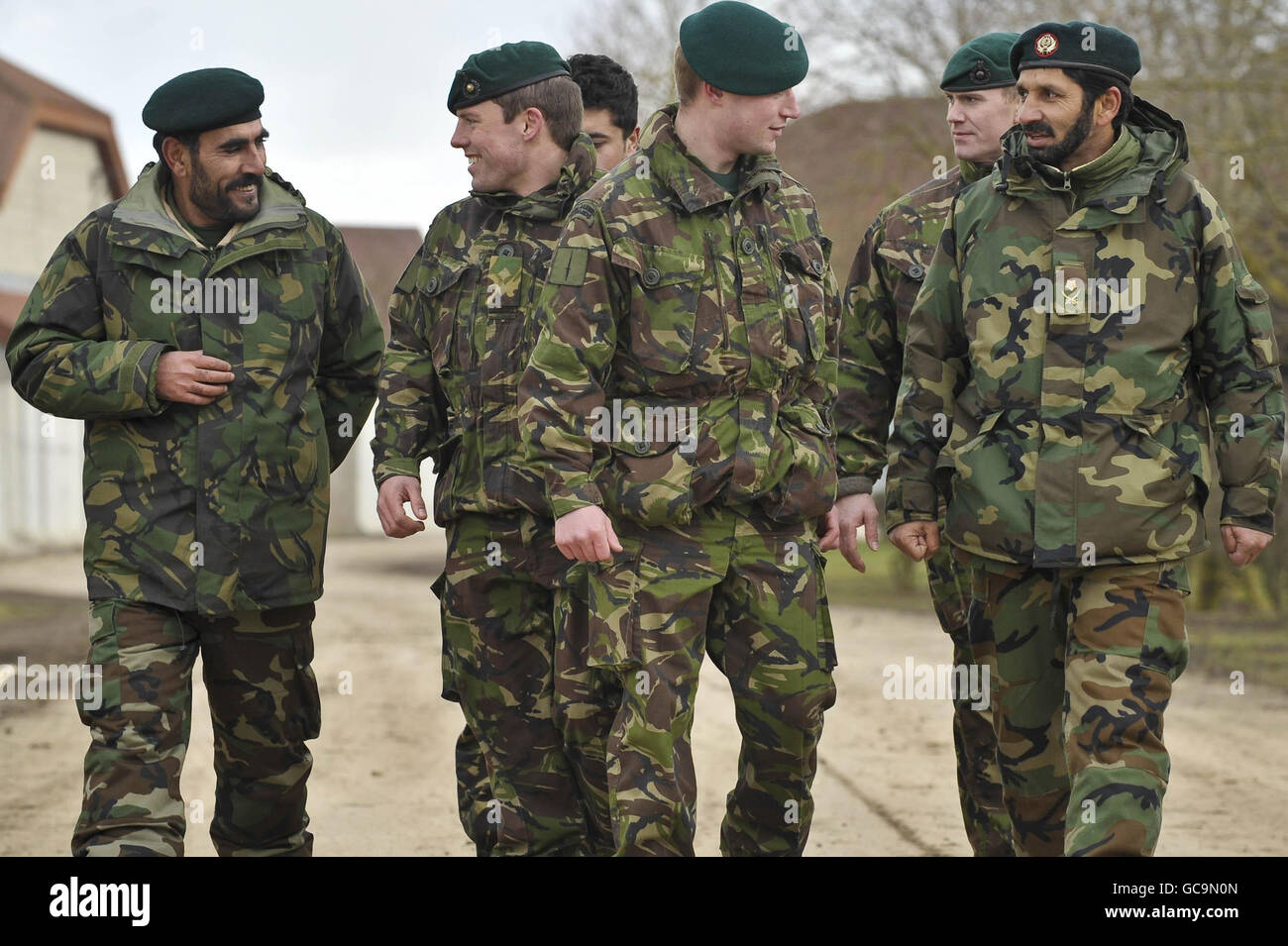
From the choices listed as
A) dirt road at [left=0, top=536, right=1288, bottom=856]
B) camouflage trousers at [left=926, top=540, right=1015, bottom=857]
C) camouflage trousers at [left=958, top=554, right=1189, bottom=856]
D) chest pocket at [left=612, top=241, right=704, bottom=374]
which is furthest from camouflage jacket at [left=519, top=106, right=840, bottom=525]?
dirt road at [left=0, top=536, right=1288, bottom=856]

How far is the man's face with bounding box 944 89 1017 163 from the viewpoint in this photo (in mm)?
6180

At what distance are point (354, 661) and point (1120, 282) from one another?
9.83 metres

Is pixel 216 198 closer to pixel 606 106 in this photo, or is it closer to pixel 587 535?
pixel 587 535

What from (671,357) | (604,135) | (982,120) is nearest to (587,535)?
(671,357)

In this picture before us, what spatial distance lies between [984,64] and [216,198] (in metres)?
2.53

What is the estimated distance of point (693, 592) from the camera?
4.93m

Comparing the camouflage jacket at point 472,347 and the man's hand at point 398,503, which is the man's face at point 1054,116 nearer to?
the camouflage jacket at point 472,347

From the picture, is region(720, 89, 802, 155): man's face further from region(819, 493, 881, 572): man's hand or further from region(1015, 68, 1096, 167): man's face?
region(819, 493, 881, 572): man's hand

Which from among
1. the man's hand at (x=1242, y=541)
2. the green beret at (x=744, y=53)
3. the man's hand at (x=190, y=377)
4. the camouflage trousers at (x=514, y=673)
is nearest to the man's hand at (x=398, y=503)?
the camouflage trousers at (x=514, y=673)

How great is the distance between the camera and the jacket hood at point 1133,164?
4.96 meters

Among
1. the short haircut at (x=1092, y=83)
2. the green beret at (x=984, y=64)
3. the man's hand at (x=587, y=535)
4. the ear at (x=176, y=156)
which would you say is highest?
the green beret at (x=984, y=64)

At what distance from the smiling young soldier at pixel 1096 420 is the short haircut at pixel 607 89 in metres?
2.18
